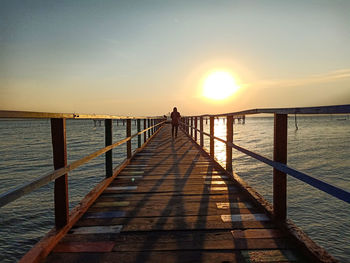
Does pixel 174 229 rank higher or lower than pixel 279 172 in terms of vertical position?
lower

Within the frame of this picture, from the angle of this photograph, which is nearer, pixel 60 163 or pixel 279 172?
pixel 60 163

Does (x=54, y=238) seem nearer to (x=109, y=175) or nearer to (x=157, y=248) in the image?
(x=157, y=248)

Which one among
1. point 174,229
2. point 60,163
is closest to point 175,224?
point 174,229

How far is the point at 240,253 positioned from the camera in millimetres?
2078

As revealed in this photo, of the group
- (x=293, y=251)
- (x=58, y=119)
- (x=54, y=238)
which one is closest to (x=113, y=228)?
(x=54, y=238)

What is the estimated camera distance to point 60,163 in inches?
93.3

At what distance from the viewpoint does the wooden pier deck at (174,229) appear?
2060 millimetres

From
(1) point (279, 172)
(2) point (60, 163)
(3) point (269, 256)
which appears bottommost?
(3) point (269, 256)

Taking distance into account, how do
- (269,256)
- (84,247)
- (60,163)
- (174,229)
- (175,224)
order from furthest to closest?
1. (175,224)
2. (174,229)
3. (60,163)
4. (84,247)
5. (269,256)

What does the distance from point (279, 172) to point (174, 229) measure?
4.15ft

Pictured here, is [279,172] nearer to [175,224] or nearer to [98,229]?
[175,224]

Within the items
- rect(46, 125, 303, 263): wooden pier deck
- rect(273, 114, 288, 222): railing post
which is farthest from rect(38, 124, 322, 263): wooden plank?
rect(273, 114, 288, 222): railing post

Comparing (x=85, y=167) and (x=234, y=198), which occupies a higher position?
(x=234, y=198)

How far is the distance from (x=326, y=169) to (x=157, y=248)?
12.9 m
